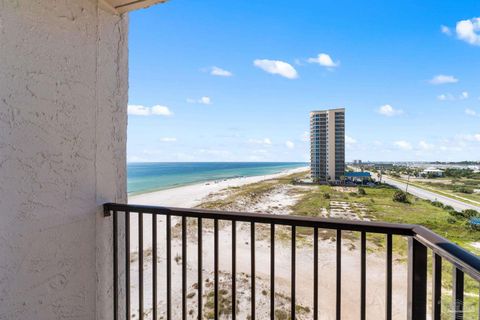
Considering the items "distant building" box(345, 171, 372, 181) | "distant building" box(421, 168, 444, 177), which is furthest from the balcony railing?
"distant building" box(345, 171, 372, 181)

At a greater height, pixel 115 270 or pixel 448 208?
pixel 448 208

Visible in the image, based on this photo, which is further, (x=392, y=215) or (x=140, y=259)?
(x=392, y=215)

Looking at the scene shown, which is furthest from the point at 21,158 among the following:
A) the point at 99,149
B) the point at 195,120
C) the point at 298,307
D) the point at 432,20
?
the point at 195,120

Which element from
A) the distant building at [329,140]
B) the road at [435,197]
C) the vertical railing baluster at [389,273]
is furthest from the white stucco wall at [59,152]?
the distant building at [329,140]

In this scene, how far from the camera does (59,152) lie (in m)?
1.35

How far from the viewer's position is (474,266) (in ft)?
2.19

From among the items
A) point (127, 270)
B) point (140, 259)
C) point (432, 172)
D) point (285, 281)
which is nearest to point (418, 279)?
point (140, 259)

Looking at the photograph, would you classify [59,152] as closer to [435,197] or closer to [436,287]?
[436,287]

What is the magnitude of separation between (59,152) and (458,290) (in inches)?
70.8

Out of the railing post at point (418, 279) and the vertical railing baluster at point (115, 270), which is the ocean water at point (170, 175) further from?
the railing post at point (418, 279)

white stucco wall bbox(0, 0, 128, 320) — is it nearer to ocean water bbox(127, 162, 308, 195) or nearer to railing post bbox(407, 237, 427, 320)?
railing post bbox(407, 237, 427, 320)

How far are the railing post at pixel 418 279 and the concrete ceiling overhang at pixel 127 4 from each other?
1.91 m

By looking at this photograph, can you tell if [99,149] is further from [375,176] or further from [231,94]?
[231,94]

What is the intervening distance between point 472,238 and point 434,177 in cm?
111
